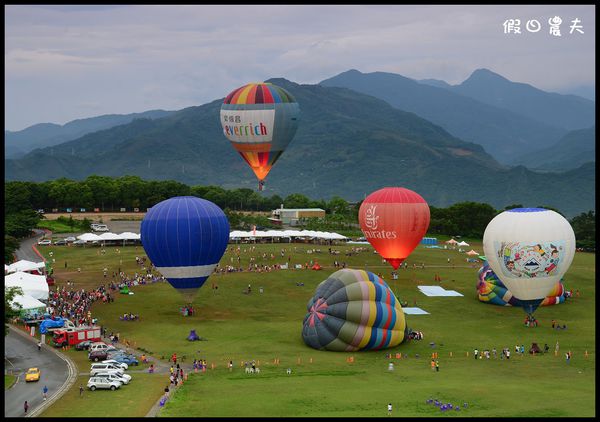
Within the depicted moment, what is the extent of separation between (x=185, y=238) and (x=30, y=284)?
15021 millimetres

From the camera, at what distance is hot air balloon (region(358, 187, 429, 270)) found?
8981 centimetres

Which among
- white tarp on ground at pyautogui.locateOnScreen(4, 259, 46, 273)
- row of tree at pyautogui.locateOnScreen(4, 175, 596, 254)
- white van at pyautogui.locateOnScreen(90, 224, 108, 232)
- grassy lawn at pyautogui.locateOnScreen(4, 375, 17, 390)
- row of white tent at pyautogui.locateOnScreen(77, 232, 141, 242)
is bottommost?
grassy lawn at pyautogui.locateOnScreen(4, 375, 17, 390)

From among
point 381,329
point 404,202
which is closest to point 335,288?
point 381,329

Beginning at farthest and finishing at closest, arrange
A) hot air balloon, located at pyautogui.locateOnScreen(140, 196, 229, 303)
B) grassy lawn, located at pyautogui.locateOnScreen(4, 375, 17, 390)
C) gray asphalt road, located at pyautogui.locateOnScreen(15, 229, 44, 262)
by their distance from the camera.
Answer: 1. gray asphalt road, located at pyautogui.locateOnScreen(15, 229, 44, 262)
2. hot air balloon, located at pyautogui.locateOnScreen(140, 196, 229, 303)
3. grassy lawn, located at pyautogui.locateOnScreen(4, 375, 17, 390)

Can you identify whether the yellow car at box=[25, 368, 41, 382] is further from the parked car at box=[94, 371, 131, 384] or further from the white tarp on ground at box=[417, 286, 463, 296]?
the white tarp on ground at box=[417, 286, 463, 296]

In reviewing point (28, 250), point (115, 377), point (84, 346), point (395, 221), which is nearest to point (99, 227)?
point (28, 250)

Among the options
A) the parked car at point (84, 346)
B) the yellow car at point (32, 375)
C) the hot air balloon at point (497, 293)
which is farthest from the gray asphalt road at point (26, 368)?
the hot air balloon at point (497, 293)

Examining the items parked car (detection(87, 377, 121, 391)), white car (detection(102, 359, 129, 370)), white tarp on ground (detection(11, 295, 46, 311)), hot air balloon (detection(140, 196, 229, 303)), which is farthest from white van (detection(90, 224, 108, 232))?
parked car (detection(87, 377, 121, 391))

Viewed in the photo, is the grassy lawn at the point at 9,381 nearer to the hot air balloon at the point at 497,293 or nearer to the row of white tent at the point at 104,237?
the hot air balloon at the point at 497,293

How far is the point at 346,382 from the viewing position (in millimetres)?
49750

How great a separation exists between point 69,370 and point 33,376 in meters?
3.44

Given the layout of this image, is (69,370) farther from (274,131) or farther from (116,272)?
(274,131)

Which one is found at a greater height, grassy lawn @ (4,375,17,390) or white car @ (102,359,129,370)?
white car @ (102,359,129,370)

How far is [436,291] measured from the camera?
86625 mm
